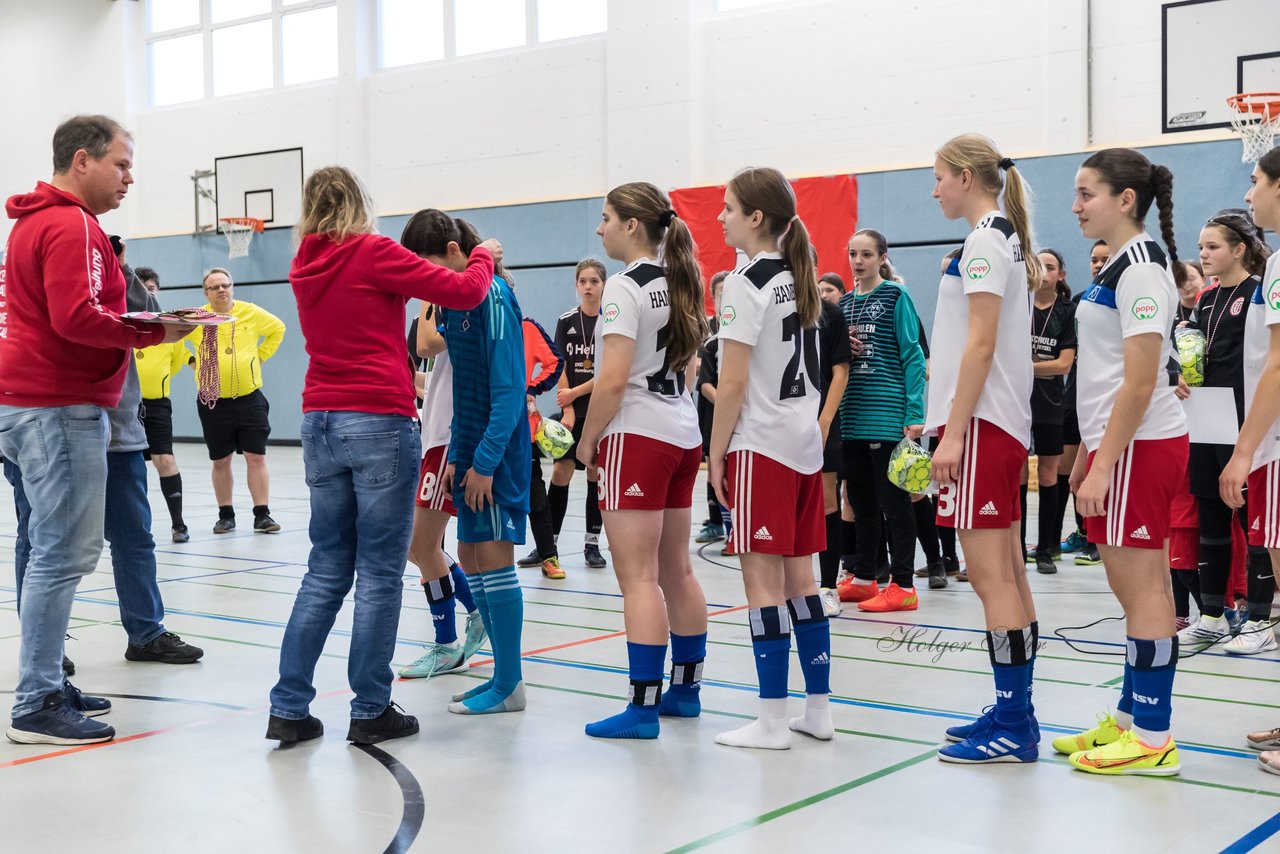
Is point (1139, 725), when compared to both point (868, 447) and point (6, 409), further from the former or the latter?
point (6, 409)

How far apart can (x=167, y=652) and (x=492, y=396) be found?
1978 mm

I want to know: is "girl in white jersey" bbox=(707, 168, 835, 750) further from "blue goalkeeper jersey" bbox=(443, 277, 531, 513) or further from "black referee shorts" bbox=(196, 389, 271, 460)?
"black referee shorts" bbox=(196, 389, 271, 460)

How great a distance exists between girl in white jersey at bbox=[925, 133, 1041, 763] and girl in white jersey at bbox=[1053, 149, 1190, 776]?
0.17 metres

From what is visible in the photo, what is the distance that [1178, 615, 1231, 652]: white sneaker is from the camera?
5066 millimetres

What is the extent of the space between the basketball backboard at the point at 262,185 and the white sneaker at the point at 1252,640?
1497 cm

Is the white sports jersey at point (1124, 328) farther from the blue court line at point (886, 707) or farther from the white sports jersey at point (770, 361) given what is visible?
the blue court line at point (886, 707)

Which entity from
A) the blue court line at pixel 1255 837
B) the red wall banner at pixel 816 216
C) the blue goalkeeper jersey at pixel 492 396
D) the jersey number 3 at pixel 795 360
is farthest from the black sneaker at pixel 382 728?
the red wall banner at pixel 816 216

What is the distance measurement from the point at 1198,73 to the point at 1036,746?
975 cm

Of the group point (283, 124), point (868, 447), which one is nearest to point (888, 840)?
point (868, 447)

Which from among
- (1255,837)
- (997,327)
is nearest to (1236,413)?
(997,327)

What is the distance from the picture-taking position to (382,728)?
12.1ft

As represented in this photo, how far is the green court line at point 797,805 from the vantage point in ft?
9.27

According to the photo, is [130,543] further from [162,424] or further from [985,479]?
[162,424]

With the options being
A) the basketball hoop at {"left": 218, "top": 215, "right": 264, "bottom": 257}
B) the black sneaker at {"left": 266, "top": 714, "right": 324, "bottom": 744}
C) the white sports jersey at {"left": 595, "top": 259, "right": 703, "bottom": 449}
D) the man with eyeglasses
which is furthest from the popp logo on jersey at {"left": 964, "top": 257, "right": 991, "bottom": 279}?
the basketball hoop at {"left": 218, "top": 215, "right": 264, "bottom": 257}
